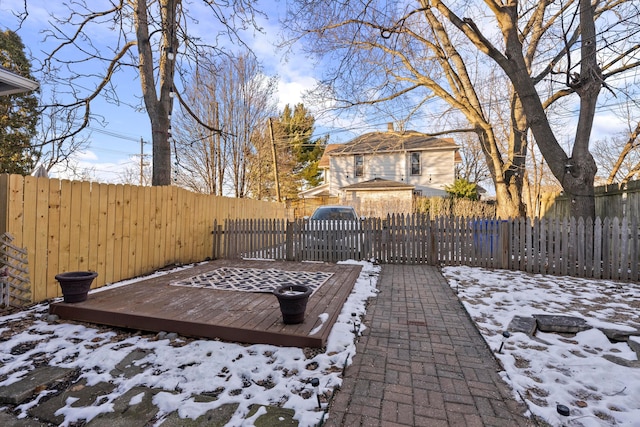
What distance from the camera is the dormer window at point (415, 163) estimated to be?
71.2ft

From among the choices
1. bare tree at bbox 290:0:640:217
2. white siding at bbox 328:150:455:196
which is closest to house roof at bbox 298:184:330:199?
white siding at bbox 328:150:455:196

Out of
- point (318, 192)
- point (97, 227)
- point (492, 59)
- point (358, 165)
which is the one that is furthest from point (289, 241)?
point (318, 192)

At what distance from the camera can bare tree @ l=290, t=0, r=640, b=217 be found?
21.3 feet

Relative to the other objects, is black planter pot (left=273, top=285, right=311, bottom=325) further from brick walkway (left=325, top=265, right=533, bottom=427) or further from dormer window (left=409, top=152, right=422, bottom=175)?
dormer window (left=409, top=152, right=422, bottom=175)

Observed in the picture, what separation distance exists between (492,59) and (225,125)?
11.6 meters

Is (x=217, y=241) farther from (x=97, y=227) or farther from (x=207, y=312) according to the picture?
(x=207, y=312)

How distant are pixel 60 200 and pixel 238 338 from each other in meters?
3.41

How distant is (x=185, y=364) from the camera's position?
2.51 metres

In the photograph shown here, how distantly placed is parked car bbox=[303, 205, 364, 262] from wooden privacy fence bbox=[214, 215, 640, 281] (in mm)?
25

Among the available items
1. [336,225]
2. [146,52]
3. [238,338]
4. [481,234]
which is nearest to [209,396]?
[238,338]

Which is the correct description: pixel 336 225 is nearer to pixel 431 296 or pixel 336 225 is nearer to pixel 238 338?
pixel 431 296

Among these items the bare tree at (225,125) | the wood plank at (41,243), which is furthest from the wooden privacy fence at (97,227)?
the bare tree at (225,125)

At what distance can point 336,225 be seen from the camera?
24.8ft

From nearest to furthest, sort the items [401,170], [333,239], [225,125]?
1. [333,239]
2. [225,125]
3. [401,170]
